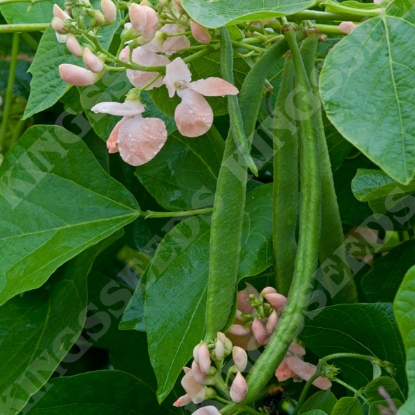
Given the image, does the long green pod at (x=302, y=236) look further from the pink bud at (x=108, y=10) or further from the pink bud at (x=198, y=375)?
the pink bud at (x=108, y=10)

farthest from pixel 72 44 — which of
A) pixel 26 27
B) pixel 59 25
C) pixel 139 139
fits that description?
pixel 26 27

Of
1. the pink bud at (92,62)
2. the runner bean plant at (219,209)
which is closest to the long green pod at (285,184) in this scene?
the runner bean plant at (219,209)

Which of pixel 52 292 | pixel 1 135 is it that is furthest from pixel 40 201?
pixel 1 135

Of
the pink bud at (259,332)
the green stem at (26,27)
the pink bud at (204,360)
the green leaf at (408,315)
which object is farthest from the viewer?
the green stem at (26,27)

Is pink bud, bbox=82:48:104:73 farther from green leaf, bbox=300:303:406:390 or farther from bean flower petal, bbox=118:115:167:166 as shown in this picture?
green leaf, bbox=300:303:406:390

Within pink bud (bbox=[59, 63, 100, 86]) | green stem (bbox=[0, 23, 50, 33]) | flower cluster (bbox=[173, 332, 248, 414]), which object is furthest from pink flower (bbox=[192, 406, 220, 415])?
green stem (bbox=[0, 23, 50, 33])

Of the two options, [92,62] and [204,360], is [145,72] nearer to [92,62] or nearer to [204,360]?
[92,62]

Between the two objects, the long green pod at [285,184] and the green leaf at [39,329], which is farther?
the green leaf at [39,329]
